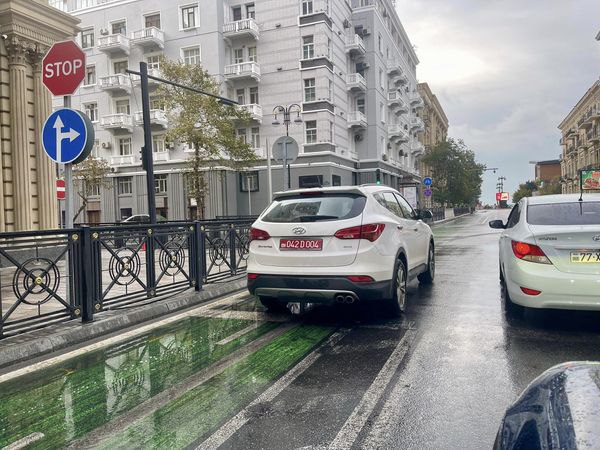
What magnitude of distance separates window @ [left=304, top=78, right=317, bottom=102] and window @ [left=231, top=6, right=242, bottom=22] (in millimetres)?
7347

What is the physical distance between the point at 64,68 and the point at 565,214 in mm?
6283

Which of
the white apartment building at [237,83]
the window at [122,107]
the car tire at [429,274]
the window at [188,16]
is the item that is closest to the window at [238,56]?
the white apartment building at [237,83]

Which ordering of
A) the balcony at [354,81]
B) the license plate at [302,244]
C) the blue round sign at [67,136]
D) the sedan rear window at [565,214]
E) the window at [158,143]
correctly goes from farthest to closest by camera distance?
the balcony at [354,81]
the window at [158,143]
the blue round sign at [67,136]
the license plate at [302,244]
the sedan rear window at [565,214]

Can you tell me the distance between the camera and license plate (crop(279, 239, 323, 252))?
230 inches

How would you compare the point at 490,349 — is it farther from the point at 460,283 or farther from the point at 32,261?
the point at 32,261

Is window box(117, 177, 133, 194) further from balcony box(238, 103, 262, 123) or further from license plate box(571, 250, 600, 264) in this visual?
license plate box(571, 250, 600, 264)

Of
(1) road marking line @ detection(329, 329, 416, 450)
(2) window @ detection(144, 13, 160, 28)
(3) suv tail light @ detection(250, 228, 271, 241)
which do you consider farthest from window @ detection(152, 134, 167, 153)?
(1) road marking line @ detection(329, 329, 416, 450)

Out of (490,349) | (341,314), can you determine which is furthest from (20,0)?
(490,349)

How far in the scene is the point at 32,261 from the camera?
563cm

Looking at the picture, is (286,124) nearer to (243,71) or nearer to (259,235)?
(243,71)

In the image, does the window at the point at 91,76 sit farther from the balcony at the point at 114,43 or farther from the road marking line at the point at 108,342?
the road marking line at the point at 108,342

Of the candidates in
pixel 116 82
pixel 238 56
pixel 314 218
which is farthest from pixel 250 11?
pixel 314 218

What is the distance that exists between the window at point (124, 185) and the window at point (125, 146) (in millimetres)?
1995

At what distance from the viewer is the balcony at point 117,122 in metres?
38.0
